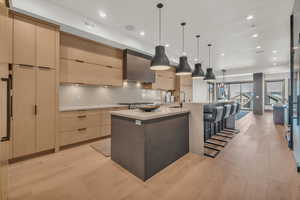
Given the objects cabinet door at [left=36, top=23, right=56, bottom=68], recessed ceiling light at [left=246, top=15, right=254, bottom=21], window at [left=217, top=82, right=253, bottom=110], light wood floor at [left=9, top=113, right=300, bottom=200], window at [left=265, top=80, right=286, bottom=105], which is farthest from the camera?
window at [left=217, top=82, right=253, bottom=110]

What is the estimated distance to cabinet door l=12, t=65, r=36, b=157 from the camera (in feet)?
7.66

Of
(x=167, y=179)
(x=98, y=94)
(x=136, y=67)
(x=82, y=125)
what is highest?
(x=136, y=67)

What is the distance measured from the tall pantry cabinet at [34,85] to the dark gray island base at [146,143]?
1.50 metres

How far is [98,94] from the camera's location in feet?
13.7

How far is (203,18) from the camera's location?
3172mm

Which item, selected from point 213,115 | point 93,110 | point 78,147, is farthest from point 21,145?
point 213,115

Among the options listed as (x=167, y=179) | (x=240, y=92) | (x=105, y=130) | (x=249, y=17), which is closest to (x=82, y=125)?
(x=105, y=130)

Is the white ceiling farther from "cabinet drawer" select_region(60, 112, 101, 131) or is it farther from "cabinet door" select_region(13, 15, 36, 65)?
"cabinet drawer" select_region(60, 112, 101, 131)

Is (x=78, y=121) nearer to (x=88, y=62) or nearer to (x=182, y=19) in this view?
(x=88, y=62)

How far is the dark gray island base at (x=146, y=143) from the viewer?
6.13ft

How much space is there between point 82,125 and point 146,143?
213cm

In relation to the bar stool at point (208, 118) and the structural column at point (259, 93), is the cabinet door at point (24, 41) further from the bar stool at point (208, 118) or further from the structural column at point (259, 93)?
the structural column at point (259, 93)

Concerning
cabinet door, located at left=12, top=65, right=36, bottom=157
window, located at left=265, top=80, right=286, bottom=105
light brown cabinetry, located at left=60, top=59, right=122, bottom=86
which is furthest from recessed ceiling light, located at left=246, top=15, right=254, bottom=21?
window, located at left=265, top=80, right=286, bottom=105

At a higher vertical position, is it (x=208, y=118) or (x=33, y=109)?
(x=33, y=109)
